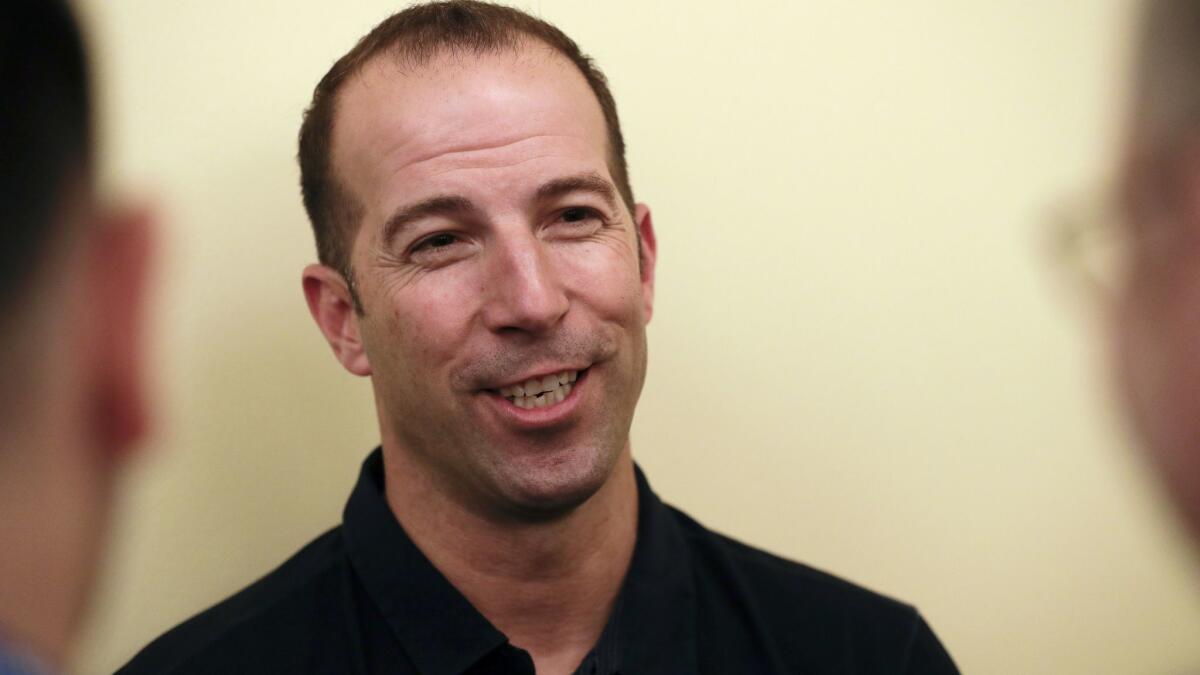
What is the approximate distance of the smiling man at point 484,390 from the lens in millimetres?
1296

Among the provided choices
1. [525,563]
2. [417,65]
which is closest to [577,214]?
[417,65]

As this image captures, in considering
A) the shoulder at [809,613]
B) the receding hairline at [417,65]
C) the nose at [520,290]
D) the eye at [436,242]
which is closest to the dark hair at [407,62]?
the receding hairline at [417,65]

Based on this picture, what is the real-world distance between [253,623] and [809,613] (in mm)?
726

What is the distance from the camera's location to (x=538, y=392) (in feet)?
4.32

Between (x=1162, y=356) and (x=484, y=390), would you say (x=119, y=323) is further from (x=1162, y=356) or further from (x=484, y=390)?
(x=1162, y=356)

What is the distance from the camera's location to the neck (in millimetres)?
1383

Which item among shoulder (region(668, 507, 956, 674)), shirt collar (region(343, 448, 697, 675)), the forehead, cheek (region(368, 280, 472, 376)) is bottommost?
shoulder (region(668, 507, 956, 674))

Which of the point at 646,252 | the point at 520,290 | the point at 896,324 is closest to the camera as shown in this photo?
the point at 520,290

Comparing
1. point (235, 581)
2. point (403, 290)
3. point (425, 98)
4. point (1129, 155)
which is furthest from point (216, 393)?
point (1129, 155)

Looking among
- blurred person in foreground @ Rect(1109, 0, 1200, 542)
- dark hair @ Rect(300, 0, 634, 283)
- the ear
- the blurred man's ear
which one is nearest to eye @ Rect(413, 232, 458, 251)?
dark hair @ Rect(300, 0, 634, 283)

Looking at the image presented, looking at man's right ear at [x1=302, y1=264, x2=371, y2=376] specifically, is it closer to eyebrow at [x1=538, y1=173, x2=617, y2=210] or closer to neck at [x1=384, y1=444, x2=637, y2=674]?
neck at [x1=384, y1=444, x2=637, y2=674]

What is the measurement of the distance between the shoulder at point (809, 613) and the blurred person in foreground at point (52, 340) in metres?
0.80

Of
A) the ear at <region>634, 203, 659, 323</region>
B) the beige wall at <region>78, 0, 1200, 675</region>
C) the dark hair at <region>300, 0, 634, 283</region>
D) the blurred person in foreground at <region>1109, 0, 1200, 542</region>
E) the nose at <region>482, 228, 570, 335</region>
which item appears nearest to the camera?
the nose at <region>482, 228, 570, 335</region>

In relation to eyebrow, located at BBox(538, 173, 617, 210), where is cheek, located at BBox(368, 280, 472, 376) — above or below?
below
